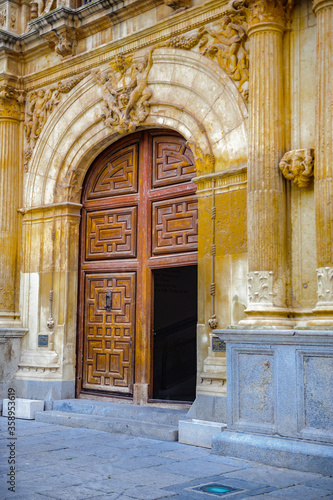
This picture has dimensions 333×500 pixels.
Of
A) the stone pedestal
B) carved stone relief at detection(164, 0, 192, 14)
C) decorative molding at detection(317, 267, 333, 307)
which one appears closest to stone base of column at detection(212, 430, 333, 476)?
the stone pedestal

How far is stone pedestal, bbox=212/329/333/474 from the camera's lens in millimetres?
5855

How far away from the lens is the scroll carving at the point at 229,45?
25.0ft

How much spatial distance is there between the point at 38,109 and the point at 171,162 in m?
2.88

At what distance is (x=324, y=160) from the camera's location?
21.0 feet

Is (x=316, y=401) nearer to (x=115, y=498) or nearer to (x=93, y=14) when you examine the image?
(x=115, y=498)

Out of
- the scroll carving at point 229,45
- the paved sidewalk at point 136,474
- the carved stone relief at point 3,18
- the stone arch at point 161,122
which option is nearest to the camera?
the paved sidewalk at point 136,474

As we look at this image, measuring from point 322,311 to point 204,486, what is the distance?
2.06 meters

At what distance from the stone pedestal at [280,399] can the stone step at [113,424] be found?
1.01 meters

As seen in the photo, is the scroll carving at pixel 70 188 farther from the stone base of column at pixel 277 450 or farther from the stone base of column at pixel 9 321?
the stone base of column at pixel 277 450

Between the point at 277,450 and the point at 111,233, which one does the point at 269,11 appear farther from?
the point at 277,450

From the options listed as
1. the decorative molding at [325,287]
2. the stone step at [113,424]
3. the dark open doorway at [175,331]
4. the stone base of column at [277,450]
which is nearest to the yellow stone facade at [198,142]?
the decorative molding at [325,287]

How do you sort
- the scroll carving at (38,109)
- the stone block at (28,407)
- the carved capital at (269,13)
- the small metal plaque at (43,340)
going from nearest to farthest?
the carved capital at (269,13) → the stone block at (28,407) → the small metal plaque at (43,340) → the scroll carving at (38,109)

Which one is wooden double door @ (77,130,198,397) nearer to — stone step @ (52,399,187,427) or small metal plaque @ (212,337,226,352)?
stone step @ (52,399,187,427)

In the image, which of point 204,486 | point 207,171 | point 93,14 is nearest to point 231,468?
point 204,486
